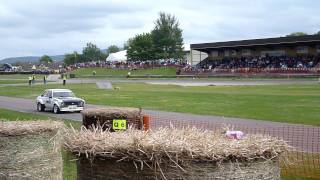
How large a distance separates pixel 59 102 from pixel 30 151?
2588 cm

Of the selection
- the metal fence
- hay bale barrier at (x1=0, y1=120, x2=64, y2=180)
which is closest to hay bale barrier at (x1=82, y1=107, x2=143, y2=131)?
the metal fence

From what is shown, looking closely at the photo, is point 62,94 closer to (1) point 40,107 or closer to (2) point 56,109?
(1) point 40,107

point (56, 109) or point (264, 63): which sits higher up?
point (264, 63)

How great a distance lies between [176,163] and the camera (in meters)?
3.67

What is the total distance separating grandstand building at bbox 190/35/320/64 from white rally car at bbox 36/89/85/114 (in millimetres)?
58931

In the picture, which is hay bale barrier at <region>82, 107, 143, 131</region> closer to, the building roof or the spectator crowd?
the spectator crowd

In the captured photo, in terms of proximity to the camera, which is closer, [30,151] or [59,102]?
[30,151]

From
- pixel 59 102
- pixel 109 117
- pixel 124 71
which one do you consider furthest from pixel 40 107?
pixel 124 71

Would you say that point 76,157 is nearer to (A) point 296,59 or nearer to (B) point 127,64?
(A) point 296,59

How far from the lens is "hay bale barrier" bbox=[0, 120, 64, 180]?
704 centimetres

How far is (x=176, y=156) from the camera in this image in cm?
364

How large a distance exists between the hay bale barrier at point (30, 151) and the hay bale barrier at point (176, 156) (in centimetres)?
317

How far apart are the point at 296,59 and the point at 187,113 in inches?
2486

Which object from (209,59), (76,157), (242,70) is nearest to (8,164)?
(76,157)
